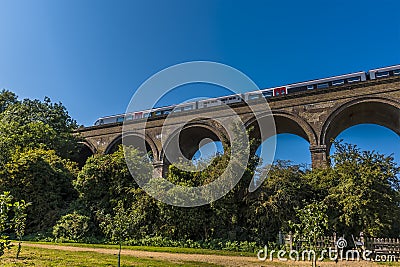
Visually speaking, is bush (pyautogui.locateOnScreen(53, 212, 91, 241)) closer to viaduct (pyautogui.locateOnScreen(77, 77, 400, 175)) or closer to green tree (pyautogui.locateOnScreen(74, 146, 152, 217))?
green tree (pyautogui.locateOnScreen(74, 146, 152, 217))

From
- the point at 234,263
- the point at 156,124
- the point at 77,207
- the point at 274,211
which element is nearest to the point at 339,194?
the point at 274,211

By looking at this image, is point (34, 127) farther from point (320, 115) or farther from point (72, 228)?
point (320, 115)

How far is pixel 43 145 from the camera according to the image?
882 inches

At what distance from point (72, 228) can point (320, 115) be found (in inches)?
640

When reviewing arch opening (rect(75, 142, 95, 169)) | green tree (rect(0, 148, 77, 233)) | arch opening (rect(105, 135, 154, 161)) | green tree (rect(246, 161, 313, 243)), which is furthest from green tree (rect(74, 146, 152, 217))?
arch opening (rect(75, 142, 95, 169))

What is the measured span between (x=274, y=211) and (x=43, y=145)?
631 inches

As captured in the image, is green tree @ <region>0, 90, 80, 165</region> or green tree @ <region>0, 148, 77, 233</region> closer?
green tree @ <region>0, 148, 77, 233</region>

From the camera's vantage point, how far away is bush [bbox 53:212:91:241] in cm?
1609

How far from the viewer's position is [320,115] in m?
22.2

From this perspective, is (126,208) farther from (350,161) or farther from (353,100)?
(353,100)

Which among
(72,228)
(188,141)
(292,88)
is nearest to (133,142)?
(188,141)

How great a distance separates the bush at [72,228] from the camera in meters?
16.1

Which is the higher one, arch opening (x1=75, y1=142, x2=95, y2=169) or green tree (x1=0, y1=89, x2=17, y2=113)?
green tree (x1=0, y1=89, x2=17, y2=113)

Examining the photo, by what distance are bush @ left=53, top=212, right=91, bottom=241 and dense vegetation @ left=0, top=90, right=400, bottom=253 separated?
46mm
